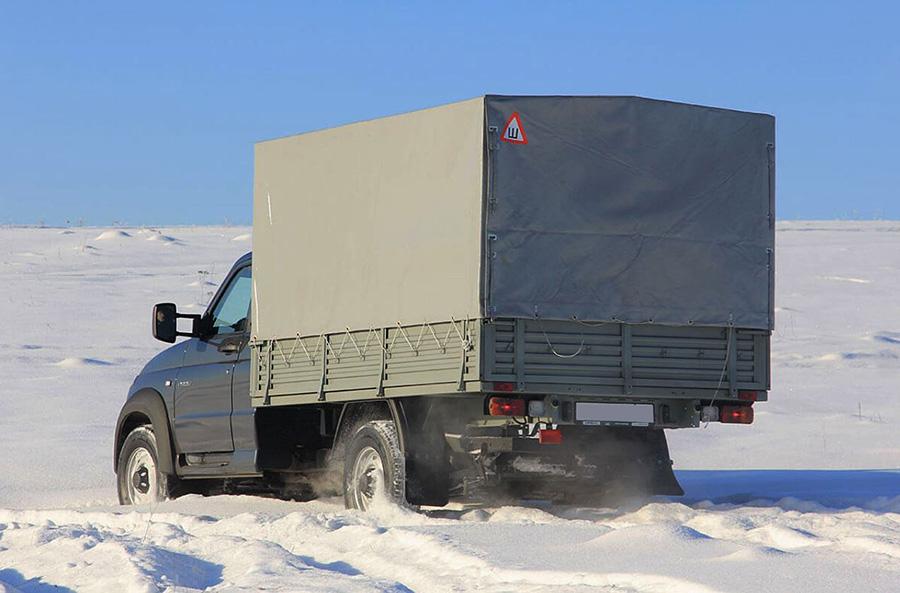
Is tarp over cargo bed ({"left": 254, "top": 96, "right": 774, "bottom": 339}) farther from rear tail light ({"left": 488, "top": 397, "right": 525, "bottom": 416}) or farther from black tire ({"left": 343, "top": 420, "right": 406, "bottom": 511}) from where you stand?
black tire ({"left": 343, "top": 420, "right": 406, "bottom": 511})

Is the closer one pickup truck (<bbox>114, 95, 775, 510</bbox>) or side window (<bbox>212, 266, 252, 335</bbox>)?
pickup truck (<bbox>114, 95, 775, 510</bbox>)

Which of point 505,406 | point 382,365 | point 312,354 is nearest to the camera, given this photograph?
point 505,406

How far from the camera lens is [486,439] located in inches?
399

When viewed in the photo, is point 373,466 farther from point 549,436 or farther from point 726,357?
point 726,357

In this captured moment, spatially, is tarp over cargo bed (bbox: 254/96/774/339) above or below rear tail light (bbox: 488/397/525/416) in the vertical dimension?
above

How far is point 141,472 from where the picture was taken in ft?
42.5

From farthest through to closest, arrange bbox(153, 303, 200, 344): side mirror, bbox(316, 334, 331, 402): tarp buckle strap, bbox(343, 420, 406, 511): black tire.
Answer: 1. bbox(153, 303, 200, 344): side mirror
2. bbox(316, 334, 331, 402): tarp buckle strap
3. bbox(343, 420, 406, 511): black tire

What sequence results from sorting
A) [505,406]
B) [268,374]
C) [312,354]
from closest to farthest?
1. [505,406]
2. [312,354]
3. [268,374]

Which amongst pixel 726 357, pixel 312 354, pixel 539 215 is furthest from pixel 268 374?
pixel 726 357

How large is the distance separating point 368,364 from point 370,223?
94cm

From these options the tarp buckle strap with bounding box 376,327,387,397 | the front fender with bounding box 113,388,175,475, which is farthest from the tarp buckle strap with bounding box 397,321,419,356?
the front fender with bounding box 113,388,175,475

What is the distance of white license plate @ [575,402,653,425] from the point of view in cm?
1001

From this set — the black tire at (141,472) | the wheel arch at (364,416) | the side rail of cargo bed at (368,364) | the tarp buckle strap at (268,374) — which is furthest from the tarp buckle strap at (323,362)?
the black tire at (141,472)

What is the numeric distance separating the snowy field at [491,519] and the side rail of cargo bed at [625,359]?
0.82 m
